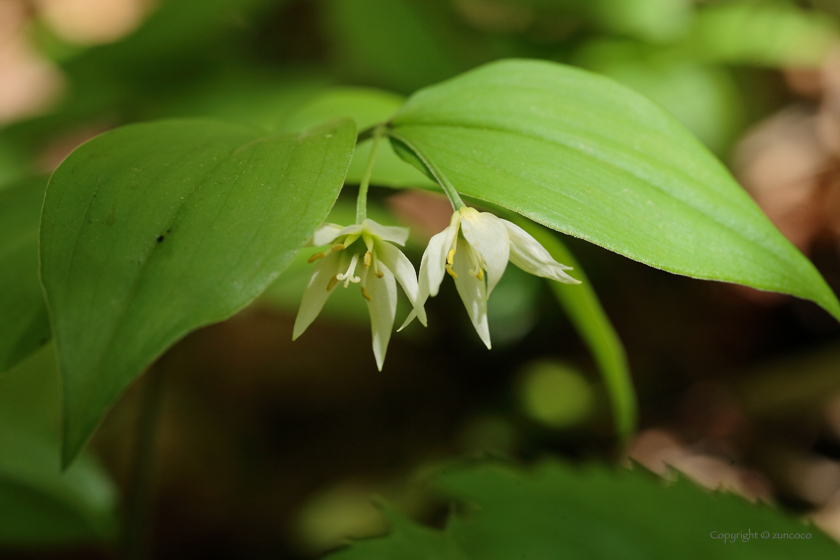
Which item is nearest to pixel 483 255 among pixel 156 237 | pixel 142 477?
pixel 156 237

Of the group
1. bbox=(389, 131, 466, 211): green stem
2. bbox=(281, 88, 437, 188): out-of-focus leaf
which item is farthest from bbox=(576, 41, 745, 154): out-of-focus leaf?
bbox=(389, 131, 466, 211): green stem

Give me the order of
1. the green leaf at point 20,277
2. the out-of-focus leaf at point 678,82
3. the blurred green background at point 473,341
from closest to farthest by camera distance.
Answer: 1. the green leaf at point 20,277
2. the blurred green background at point 473,341
3. the out-of-focus leaf at point 678,82

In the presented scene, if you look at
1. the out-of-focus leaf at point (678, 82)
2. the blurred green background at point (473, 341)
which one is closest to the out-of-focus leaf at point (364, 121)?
the blurred green background at point (473, 341)

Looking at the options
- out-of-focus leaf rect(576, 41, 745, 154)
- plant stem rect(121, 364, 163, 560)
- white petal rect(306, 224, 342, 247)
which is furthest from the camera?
out-of-focus leaf rect(576, 41, 745, 154)

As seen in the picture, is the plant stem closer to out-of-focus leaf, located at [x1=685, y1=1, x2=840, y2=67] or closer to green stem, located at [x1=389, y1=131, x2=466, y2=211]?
green stem, located at [x1=389, y1=131, x2=466, y2=211]

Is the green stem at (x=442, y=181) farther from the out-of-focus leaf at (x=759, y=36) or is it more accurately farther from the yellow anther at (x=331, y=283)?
the out-of-focus leaf at (x=759, y=36)

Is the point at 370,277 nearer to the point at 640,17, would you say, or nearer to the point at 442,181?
the point at 442,181
